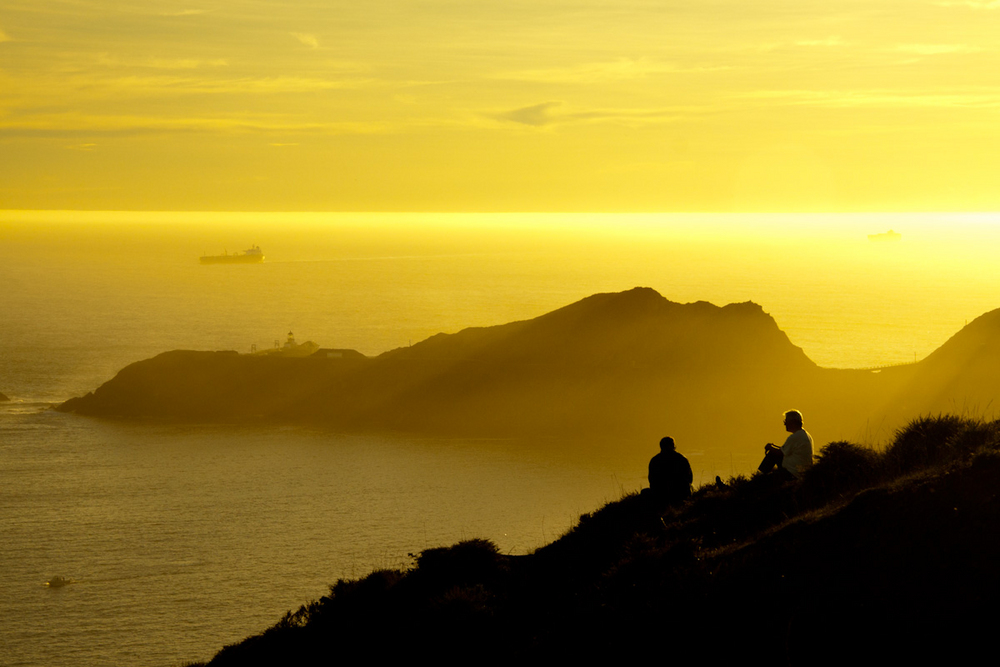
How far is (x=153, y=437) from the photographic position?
7688 centimetres

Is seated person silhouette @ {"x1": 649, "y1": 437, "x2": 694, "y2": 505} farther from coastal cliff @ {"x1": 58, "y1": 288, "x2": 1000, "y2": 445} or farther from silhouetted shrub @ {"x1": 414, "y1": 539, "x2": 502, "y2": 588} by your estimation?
coastal cliff @ {"x1": 58, "y1": 288, "x2": 1000, "y2": 445}

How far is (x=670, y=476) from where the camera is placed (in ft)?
45.5

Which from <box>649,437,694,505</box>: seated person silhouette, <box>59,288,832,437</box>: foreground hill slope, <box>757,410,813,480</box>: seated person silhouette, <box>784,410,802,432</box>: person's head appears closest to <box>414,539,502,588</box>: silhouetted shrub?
<box>649,437,694,505</box>: seated person silhouette

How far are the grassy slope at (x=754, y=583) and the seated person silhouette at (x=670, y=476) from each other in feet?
1.12

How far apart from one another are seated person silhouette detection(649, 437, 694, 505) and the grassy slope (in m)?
0.34

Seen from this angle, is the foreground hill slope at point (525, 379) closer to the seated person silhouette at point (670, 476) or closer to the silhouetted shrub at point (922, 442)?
the seated person silhouette at point (670, 476)

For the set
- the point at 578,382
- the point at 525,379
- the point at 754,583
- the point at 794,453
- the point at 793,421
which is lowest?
the point at 754,583

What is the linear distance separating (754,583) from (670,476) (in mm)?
5405

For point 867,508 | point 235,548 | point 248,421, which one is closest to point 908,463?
point 867,508

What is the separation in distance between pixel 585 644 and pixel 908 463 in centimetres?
536

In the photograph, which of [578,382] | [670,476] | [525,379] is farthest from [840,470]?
[525,379]

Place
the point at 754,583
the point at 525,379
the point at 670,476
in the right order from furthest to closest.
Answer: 1. the point at 525,379
2. the point at 670,476
3. the point at 754,583

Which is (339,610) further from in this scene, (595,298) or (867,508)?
(595,298)

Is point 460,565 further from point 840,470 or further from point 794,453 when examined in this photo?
point 840,470
